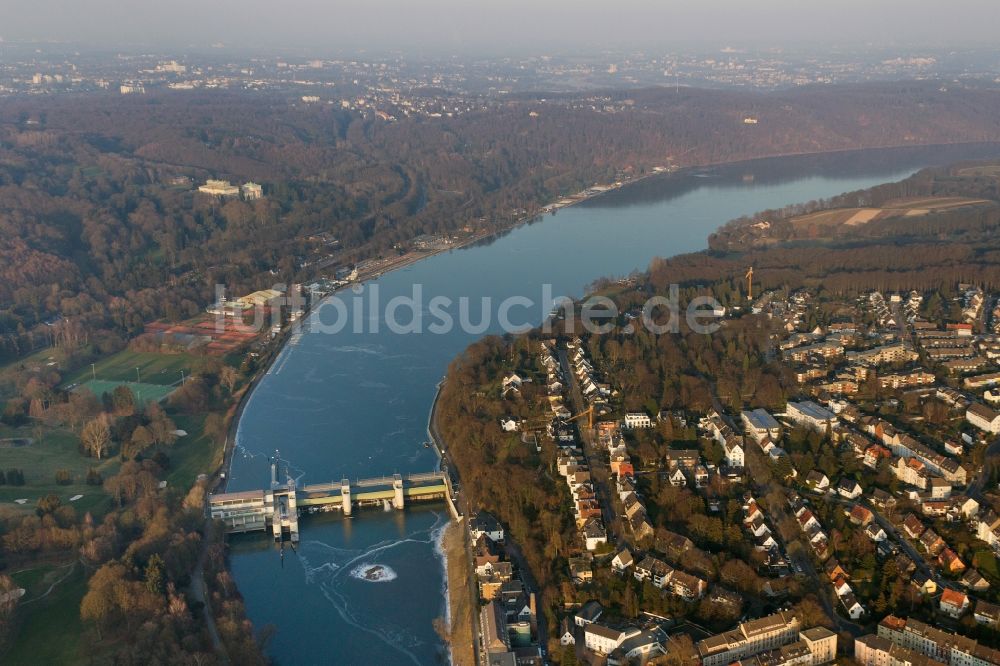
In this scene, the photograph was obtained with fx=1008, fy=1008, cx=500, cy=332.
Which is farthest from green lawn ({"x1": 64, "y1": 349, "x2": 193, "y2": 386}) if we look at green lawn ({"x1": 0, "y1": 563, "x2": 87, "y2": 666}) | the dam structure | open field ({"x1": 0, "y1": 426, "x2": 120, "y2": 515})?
green lawn ({"x1": 0, "y1": 563, "x2": 87, "y2": 666})

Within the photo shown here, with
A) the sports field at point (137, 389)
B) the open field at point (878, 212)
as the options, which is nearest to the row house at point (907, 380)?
the sports field at point (137, 389)

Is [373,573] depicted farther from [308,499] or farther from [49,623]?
[49,623]

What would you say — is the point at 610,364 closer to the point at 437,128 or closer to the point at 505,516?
the point at 505,516

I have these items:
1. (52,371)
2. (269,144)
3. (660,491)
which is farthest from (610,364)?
(269,144)

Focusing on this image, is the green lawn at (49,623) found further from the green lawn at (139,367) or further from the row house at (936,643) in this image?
the row house at (936,643)

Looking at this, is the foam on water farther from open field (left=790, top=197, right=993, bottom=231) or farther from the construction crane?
open field (left=790, top=197, right=993, bottom=231)

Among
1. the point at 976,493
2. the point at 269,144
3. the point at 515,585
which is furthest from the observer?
the point at 269,144
